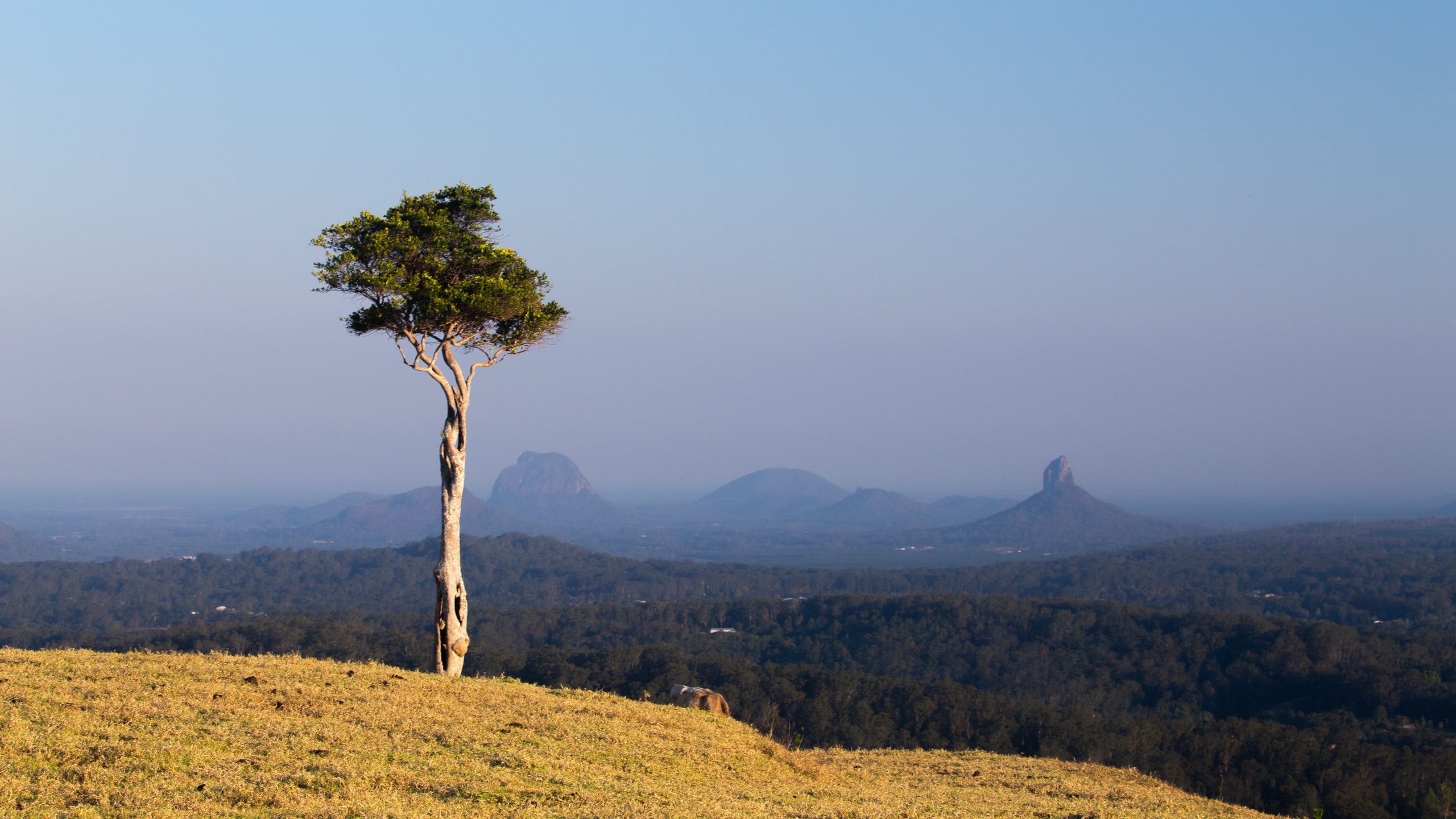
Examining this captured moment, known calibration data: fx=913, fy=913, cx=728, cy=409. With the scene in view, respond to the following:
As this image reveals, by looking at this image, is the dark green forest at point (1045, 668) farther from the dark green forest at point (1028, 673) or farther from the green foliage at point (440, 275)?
the green foliage at point (440, 275)

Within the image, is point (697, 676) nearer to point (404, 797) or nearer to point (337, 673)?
point (337, 673)

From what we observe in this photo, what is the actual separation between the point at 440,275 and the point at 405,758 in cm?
1429

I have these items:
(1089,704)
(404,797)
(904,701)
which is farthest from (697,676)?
(404,797)

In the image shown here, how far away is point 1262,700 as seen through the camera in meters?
118

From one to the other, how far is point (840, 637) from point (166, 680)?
515ft

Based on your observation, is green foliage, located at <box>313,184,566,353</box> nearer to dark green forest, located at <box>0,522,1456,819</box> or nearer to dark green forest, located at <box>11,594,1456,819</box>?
dark green forest, located at <box>11,594,1456,819</box>

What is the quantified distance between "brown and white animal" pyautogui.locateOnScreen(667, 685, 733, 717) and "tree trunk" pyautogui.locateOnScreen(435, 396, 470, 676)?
18.8 feet

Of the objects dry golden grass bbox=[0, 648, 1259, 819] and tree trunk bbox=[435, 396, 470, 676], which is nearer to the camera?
dry golden grass bbox=[0, 648, 1259, 819]

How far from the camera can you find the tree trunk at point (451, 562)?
23.6 m

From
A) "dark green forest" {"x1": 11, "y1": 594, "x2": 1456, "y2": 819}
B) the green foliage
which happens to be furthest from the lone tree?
"dark green forest" {"x1": 11, "y1": 594, "x2": 1456, "y2": 819}

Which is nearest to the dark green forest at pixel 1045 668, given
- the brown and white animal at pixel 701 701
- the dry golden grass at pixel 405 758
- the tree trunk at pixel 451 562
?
the brown and white animal at pixel 701 701

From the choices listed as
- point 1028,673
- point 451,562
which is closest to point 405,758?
point 451,562

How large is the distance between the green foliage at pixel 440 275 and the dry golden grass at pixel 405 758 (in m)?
9.06

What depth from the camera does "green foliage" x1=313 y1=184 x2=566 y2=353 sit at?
23719 millimetres
